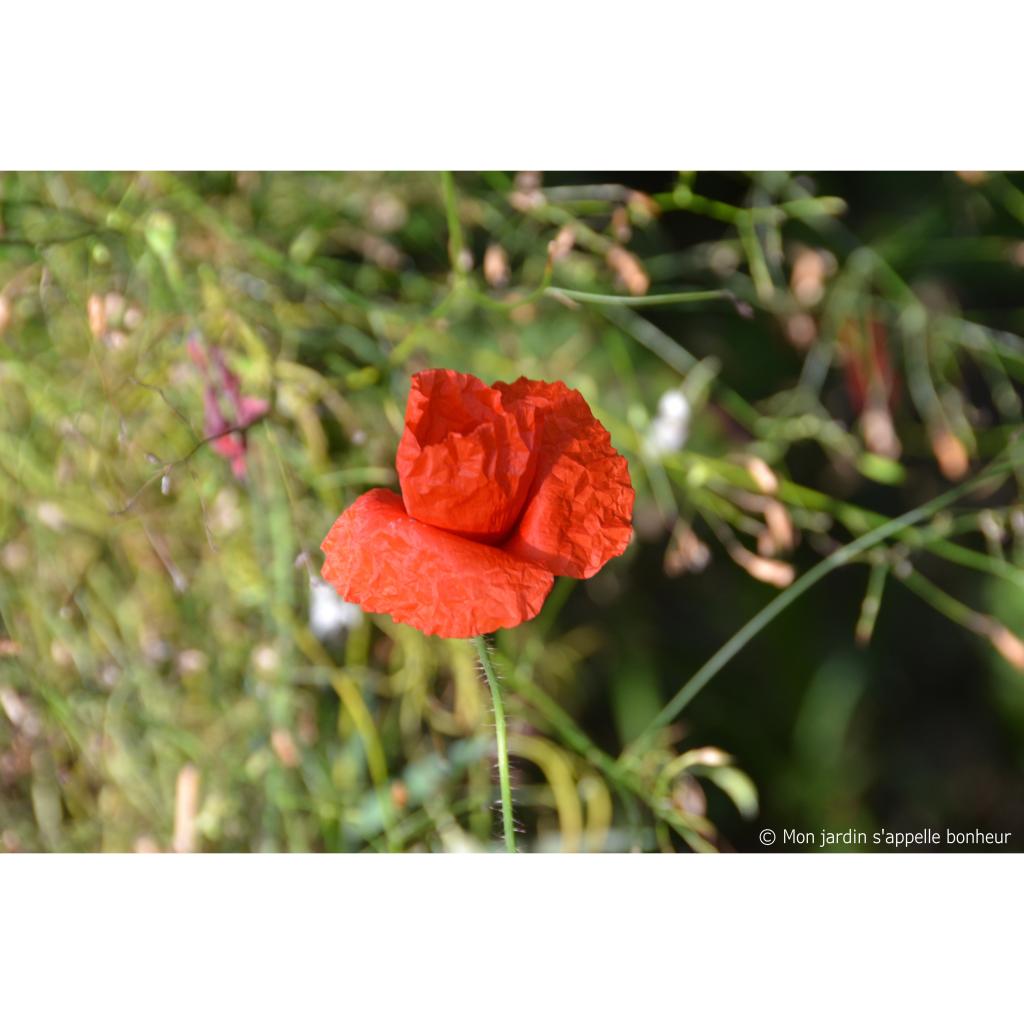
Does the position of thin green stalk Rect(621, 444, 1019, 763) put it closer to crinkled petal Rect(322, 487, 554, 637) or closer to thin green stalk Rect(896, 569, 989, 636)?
thin green stalk Rect(896, 569, 989, 636)

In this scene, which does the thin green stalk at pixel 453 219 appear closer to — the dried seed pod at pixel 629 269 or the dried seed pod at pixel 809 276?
the dried seed pod at pixel 629 269

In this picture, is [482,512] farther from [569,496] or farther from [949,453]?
[949,453]

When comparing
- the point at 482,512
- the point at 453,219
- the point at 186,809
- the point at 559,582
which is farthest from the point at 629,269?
the point at 186,809

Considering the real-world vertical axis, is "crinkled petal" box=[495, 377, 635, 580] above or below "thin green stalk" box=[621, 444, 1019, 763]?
above

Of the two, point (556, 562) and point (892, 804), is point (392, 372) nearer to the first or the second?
point (556, 562)

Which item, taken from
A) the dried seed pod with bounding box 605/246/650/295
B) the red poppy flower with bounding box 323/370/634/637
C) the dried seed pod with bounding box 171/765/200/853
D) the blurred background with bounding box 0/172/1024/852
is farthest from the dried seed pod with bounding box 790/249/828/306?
the dried seed pod with bounding box 171/765/200/853

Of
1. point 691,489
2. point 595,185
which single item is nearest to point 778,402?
point 691,489

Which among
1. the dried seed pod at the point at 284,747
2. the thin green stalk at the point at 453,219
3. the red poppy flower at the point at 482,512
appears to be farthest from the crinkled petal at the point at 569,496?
the dried seed pod at the point at 284,747
